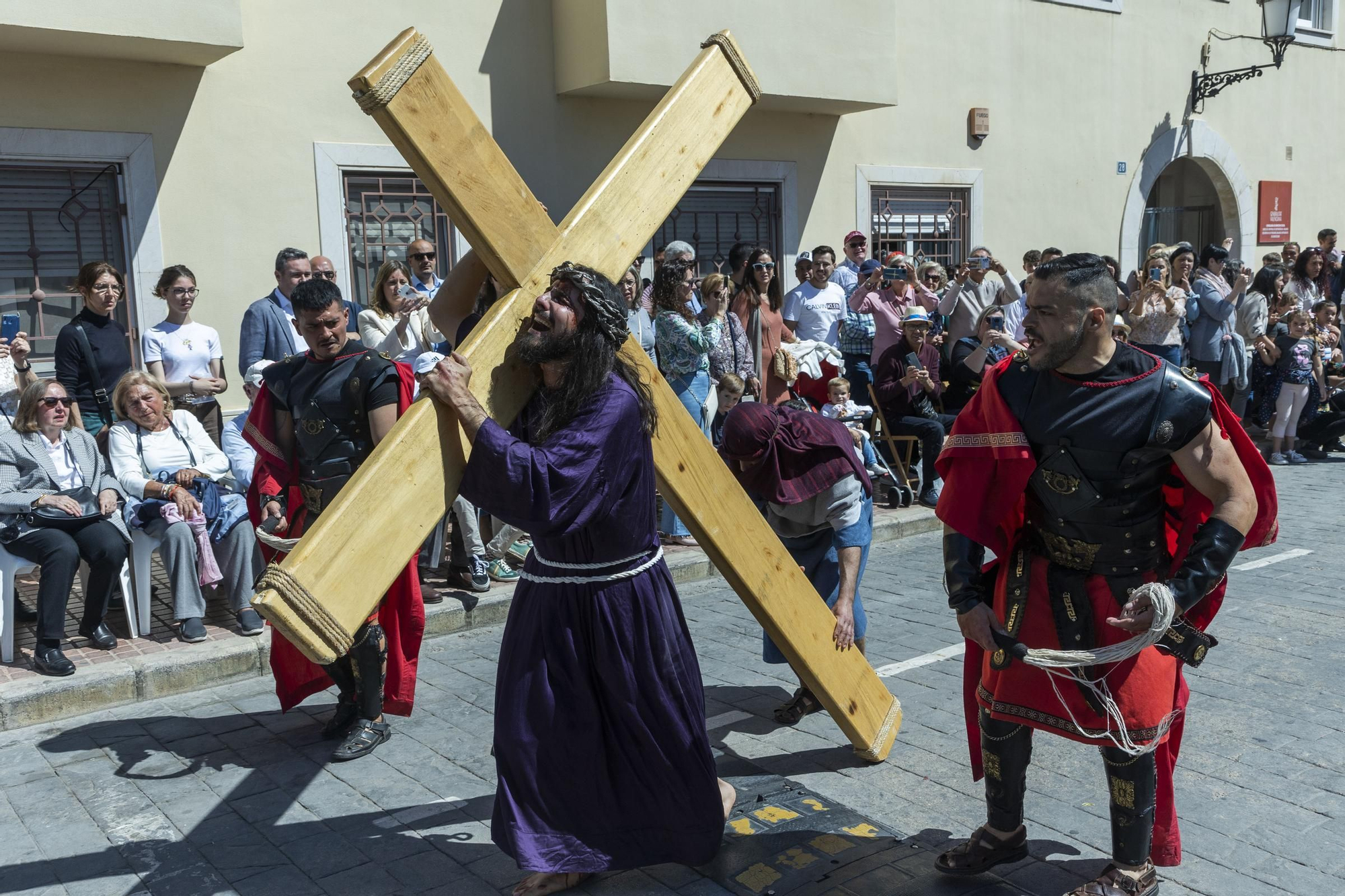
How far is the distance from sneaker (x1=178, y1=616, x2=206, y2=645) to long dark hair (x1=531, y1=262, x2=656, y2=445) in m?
3.56

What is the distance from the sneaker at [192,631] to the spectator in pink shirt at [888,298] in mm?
5626

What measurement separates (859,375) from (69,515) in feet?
20.0

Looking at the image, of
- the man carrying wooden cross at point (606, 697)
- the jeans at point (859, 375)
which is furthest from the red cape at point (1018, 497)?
the jeans at point (859, 375)

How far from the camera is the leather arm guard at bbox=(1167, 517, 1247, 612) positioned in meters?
3.10

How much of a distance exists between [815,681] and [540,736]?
1007 mm

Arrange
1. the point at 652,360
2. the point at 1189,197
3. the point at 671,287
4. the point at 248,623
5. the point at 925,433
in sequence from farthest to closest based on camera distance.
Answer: the point at 1189,197 < the point at 925,433 < the point at 671,287 < the point at 248,623 < the point at 652,360

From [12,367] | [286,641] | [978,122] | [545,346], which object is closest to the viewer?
[545,346]

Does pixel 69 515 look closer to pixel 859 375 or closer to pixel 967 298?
pixel 859 375

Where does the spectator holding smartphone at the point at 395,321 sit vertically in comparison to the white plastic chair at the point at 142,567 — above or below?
above

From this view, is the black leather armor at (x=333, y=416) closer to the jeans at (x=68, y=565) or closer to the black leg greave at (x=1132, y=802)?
the jeans at (x=68, y=565)

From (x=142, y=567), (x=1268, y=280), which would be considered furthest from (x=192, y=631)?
(x=1268, y=280)

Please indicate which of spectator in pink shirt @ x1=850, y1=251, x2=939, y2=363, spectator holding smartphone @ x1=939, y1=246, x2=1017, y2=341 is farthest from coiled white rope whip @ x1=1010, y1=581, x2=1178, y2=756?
spectator holding smartphone @ x1=939, y1=246, x2=1017, y2=341

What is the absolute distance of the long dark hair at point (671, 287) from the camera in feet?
25.8

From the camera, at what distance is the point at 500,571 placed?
709 cm
